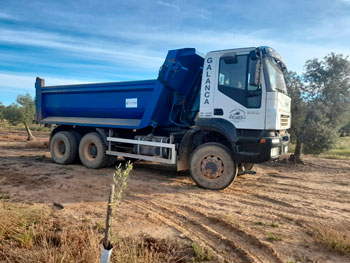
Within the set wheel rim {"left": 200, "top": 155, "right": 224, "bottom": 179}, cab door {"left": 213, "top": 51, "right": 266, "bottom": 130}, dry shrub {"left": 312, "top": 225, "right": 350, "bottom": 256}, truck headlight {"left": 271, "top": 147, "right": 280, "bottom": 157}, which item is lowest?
dry shrub {"left": 312, "top": 225, "right": 350, "bottom": 256}

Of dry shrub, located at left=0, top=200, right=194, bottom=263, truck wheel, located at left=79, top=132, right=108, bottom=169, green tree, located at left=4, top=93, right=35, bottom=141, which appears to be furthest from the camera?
green tree, located at left=4, top=93, right=35, bottom=141

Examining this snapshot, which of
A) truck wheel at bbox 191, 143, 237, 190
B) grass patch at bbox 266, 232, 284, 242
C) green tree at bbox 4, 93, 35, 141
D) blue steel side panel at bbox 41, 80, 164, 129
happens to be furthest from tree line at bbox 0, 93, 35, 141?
grass patch at bbox 266, 232, 284, 242

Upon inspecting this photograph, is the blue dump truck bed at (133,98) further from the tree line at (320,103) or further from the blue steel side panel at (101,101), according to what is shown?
the tree line at (320,103)

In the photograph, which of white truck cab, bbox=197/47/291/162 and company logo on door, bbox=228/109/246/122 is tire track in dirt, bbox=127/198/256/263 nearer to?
white truck cab, bbox=197/47/291/162

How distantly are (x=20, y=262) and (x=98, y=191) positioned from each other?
319 cm

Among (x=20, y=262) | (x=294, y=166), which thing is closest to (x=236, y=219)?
(x=20, y=262)

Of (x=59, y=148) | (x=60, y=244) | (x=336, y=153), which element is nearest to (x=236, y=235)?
(x=60, y=244)

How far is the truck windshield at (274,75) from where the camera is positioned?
5.87m

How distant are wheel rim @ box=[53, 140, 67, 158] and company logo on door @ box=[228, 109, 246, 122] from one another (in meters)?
6.34

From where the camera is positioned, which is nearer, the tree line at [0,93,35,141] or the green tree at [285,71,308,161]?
the green tree at [285,71,308,161]

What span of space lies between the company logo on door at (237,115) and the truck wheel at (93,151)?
4289mm

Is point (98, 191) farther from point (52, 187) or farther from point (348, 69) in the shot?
point (348, 69)

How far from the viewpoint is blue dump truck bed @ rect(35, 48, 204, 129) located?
23.4 ft

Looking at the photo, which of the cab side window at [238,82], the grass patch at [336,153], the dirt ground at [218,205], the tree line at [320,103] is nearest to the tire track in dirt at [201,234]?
the dirt ground at [218,205]
